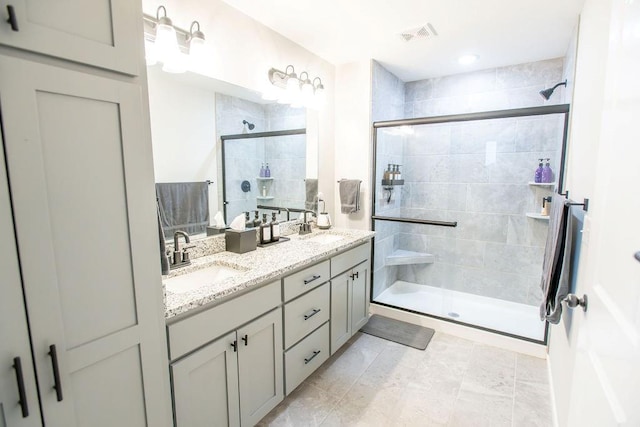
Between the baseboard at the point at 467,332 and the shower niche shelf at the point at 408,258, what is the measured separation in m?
0.57

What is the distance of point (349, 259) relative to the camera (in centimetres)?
247

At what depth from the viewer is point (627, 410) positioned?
0.72m

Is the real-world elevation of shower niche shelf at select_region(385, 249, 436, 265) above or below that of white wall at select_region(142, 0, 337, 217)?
below

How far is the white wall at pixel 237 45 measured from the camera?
1805mm

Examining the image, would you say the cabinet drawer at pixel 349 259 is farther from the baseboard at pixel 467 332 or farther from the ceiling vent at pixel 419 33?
the ceiling vent at pixel 419 33

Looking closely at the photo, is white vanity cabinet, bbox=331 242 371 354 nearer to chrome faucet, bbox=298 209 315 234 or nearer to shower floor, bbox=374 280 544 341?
chrome faucet, bbox=298 209 315 234

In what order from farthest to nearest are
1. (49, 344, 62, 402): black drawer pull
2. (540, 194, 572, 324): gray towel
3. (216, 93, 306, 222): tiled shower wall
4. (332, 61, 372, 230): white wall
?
(332, 61, 372, 230): white wall < (216, 93, 306, 222): tiled shower wall < (540, 194, 572, 324): gray towel < (49, 344, 62, 402): black drawer pull

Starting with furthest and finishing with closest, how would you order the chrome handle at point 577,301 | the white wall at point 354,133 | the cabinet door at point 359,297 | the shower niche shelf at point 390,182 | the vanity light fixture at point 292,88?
the shower niche shelf at point 390,182, the white wall at point 354,133, the cabinet door at point 359,297, the vanity light fixture at point 292,88, the chrome handle at point 577,301

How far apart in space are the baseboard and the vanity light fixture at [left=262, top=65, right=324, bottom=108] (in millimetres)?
2125

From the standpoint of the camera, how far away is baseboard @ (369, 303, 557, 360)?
2533 mm

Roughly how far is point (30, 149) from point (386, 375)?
233 centimetres

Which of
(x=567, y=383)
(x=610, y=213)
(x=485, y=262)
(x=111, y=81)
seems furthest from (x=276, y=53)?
(x=485, y=262)

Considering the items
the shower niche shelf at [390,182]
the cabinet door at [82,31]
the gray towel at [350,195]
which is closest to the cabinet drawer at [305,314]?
the gray towel at [350,195]

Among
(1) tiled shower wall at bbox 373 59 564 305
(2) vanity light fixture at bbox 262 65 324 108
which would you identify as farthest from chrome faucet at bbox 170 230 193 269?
(1) tiled shower wall at bbox 373 59 564 305
